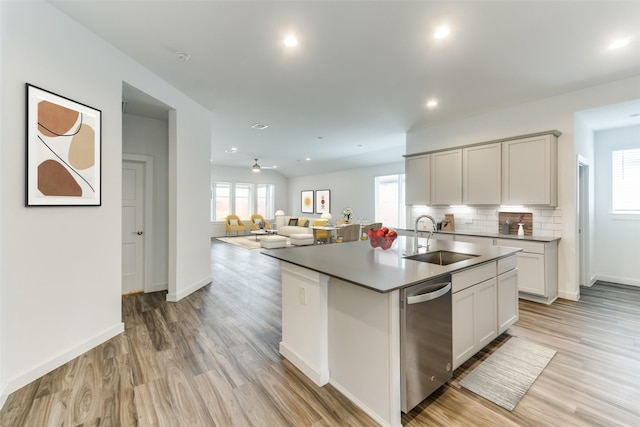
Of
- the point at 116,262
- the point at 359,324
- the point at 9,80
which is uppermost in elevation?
the point at 9,80

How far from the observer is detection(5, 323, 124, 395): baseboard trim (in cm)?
206

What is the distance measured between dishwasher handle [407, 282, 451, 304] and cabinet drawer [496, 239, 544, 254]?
2.66 m

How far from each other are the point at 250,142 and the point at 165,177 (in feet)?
10.5

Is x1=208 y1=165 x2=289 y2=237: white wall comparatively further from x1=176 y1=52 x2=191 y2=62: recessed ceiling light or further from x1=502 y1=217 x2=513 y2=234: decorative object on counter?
x1=502 y1=217 x2=513 y2=234: decorative object on counter

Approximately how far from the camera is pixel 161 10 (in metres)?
2.27

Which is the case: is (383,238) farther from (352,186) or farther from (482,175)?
(352,186)

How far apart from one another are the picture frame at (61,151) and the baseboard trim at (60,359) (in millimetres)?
1295

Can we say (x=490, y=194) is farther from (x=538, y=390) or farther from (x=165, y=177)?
(x=165, y=177)

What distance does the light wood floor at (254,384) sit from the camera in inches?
70.1

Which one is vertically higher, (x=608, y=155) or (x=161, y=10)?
(x=161, y=10)

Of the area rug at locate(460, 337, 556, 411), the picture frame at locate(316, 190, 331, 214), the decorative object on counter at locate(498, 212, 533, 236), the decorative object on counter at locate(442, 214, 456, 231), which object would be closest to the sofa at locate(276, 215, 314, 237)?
the picture frame at locate(316, 190, 331, 214)

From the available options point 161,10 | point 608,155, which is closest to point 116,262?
point 161,10

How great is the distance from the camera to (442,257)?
288cm

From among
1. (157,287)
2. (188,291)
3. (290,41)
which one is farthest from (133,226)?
(290,41)
